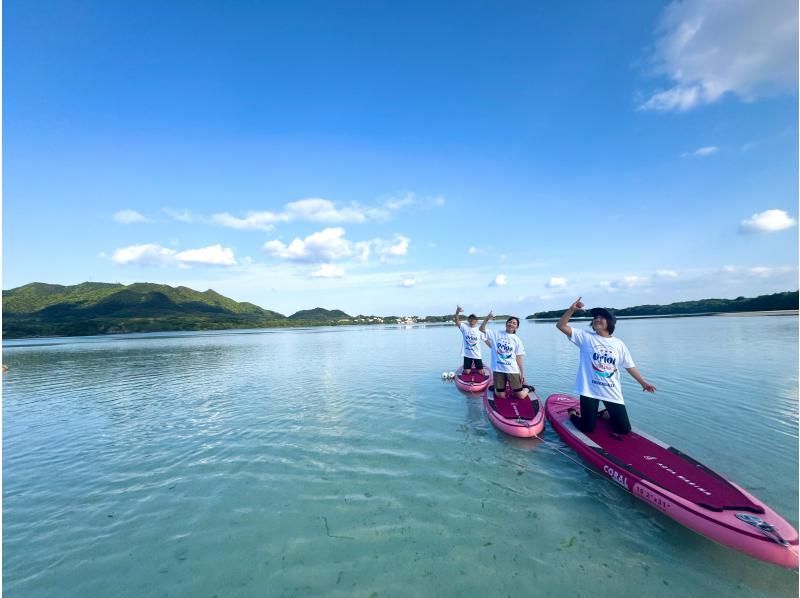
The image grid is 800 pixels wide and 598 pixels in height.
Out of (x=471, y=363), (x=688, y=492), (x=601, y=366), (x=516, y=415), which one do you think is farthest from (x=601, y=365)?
(x=471, y=363)

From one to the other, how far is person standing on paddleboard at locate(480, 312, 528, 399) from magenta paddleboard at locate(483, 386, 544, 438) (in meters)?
0.33

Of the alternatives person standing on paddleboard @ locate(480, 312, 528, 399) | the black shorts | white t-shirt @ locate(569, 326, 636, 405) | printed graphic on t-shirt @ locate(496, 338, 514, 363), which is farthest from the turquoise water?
the black shorts

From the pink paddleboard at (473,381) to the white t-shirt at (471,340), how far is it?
95 cm

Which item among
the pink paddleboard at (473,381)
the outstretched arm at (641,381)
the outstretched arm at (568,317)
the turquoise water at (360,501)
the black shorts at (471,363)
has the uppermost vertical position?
the outstretched arm at (568,317)

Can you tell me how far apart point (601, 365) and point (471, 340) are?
9098 mm

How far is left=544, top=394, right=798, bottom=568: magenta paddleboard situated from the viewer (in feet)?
19.4

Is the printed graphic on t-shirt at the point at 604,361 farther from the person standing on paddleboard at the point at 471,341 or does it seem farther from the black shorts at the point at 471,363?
the black shorts at the point at 471,363

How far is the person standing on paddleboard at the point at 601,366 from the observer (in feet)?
30.9

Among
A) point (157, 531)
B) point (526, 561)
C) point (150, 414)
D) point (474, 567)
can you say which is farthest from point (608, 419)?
point (150, 414)

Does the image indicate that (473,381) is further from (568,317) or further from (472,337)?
(568,317)

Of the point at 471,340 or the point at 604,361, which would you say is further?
the point at 471,340

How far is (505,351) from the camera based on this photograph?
1334 cm

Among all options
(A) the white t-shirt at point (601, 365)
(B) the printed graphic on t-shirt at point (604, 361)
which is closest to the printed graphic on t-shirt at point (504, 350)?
(A) the white t-shirt at point (601, 365)

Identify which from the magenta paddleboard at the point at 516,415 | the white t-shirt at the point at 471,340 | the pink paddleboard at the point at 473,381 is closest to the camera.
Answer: the magenta paddleboard at the point at 516,415
